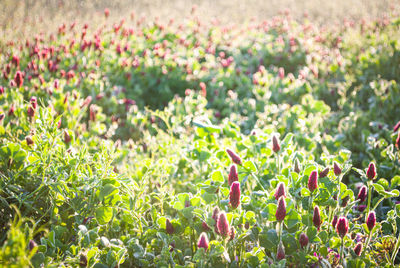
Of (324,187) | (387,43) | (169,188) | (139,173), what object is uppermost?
(387,43)

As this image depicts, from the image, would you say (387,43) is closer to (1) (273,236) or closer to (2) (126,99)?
(2) (126,99)

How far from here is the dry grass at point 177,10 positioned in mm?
6901

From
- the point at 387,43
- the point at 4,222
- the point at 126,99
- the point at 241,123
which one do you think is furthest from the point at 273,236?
the point at 387,43

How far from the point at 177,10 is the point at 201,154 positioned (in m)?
7.68

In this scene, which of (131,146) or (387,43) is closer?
(131,146)

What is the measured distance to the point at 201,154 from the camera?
206cm

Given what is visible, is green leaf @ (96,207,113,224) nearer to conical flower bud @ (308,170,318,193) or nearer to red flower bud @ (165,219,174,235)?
red flower bud @ (165,219,174,235)

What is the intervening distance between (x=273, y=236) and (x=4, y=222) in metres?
1.27

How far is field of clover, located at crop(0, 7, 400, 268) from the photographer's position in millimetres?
1509

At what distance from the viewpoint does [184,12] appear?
8672mm

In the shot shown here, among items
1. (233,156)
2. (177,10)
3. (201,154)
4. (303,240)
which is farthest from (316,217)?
(177,10)

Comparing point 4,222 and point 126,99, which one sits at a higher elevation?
point 126,99

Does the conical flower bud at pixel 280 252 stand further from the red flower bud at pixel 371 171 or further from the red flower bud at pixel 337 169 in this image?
the red flower bud at pixel 371 171

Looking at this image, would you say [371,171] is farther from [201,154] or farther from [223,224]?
[201,154]
